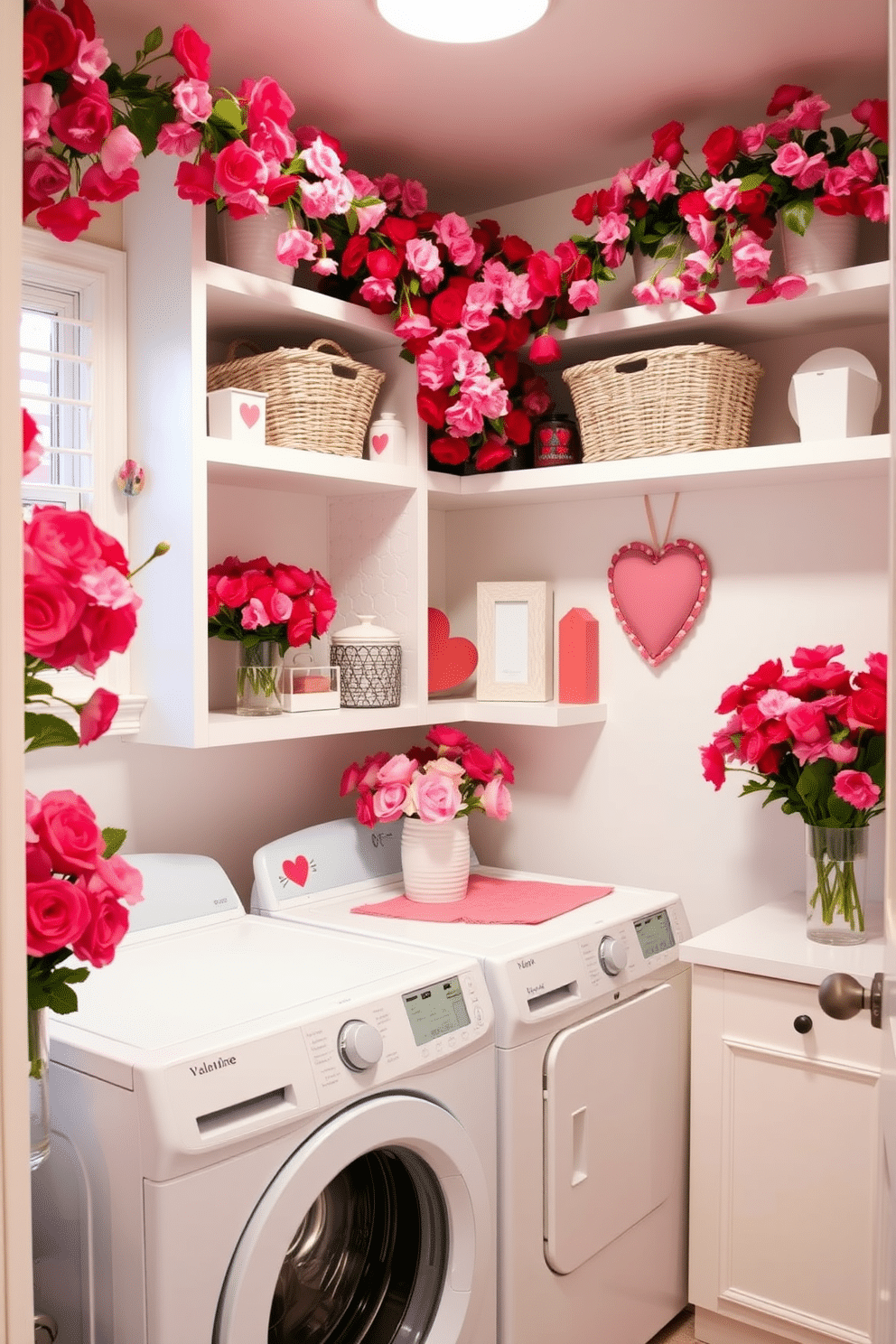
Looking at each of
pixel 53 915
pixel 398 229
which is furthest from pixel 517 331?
pixel 53 915

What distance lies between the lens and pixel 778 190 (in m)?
2.17

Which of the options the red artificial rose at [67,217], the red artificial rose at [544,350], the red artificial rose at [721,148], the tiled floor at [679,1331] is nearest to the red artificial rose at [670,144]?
the red artificial rose at [721,148]

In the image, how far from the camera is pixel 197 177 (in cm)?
192

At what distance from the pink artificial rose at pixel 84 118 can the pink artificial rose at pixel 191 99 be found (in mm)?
Result: 289

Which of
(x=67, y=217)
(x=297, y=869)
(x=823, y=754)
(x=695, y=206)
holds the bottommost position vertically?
(x=297, y=869)

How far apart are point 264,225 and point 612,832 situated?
1548mm

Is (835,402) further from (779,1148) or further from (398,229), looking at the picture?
(779,1148)

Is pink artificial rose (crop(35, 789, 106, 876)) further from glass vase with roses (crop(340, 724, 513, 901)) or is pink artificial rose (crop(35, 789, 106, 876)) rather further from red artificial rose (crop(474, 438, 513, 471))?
red artificial rose (crop(474, 438, 513, 471))

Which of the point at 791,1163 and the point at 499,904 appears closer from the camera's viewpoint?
the point at 791,1163

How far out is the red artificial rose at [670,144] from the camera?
7.33 feet

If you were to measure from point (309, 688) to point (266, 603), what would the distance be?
0.22 meters

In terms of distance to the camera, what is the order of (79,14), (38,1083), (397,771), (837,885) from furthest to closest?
1. (397,771)
2. (837,885)
3. (79,14)
4. (38,1083)

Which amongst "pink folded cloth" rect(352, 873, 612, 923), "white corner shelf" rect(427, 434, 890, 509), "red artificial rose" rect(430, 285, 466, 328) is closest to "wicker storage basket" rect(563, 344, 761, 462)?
"white corner shelf" rect(427, 434, 890, 509)

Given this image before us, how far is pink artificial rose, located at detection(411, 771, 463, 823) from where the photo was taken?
7.88 ft
